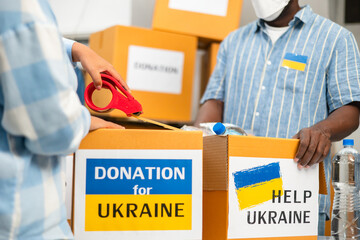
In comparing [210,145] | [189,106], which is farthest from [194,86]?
[210,145]

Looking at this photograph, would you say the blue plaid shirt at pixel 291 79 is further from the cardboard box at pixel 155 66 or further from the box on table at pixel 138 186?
the box on table at pixel 138 186

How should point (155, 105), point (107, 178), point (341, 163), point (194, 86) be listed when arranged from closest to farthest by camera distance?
point (107, 178) < point (341, 163) < point (155, 105) < point (194, 86)

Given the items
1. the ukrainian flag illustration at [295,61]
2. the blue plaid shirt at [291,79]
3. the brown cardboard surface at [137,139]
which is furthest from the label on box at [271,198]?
the ukrainian flag illustration at [295,61]

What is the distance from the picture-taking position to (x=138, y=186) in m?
0.86

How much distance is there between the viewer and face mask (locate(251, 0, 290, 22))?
1593mm

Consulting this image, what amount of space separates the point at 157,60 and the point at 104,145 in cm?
114

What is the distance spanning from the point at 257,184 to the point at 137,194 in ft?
0.81

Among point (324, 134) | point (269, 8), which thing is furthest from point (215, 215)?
point (269, 8)

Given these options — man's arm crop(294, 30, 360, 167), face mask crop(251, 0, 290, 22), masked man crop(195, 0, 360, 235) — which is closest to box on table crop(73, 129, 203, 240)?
man's arm crop(294, 30, 360, 167)

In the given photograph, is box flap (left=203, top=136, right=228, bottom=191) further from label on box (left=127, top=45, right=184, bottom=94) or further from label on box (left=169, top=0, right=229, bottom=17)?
label on box (left=169, top=0, right=229, bottom=17)

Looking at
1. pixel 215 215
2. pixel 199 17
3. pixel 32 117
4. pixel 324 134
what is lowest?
pixel 215 215

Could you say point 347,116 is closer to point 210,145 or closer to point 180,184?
point 210,145

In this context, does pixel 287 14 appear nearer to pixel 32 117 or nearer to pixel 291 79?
pixel 291 79

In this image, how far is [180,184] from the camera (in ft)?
2.84
